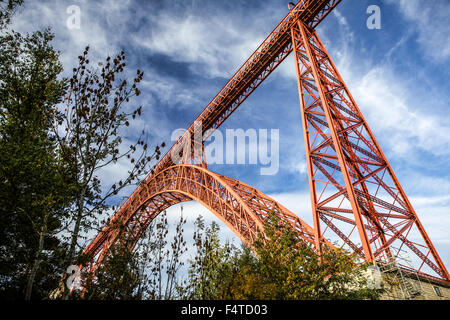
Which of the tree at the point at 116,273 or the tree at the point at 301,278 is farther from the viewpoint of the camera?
the tree at the point at 116,273

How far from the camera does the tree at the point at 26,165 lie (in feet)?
17.6

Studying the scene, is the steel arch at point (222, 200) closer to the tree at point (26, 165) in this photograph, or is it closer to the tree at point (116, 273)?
the tree at point (116, 273)

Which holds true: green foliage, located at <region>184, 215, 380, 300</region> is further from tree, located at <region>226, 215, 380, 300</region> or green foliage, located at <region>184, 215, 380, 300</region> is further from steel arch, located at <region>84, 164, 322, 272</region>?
steel arch, located at <region>84, 164, 322, 272</region>

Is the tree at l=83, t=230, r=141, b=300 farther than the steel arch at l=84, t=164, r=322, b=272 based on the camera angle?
No

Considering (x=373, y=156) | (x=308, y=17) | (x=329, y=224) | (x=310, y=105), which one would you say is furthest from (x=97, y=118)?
(x=308, y=17)

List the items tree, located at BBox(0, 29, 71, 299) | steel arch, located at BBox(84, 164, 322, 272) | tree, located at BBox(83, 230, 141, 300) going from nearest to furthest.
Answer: tree, located at BBox(0, 29, 71, 299)
tree, located at BBox(83, 230, 141, 300)
steel arch, located at BBox(84, 164, 322, 272)

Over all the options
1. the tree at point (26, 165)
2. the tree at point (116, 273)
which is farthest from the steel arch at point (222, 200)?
the tree at point (26, 165)

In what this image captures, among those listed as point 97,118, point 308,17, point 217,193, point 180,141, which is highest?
point 308,17

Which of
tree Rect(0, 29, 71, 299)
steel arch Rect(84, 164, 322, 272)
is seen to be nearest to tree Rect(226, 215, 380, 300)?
steel arch Rect(84, 164, 322, 272)

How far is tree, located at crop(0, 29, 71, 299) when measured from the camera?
5.38 meters
